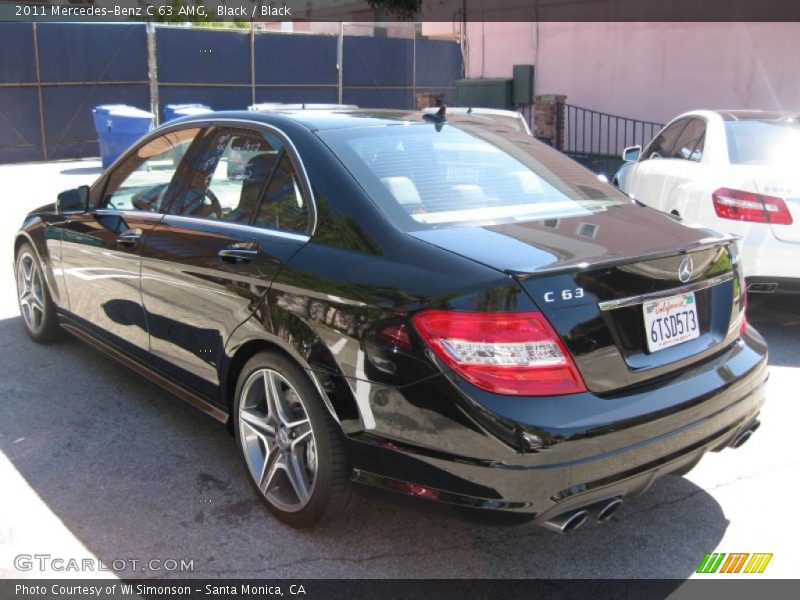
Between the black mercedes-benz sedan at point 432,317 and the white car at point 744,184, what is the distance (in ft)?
A: 6.55

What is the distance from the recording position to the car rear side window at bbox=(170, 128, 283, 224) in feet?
12.5

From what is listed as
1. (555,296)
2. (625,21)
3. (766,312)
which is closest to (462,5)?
(625,21)

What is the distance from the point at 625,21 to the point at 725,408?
14135mm

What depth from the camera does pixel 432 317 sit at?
2807 millimetres

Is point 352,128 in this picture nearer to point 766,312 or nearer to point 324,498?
point 324,498

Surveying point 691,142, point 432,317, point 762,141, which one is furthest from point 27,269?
point 762,141

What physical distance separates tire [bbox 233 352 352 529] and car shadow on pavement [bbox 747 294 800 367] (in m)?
3.54

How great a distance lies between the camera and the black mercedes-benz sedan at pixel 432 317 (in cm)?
276

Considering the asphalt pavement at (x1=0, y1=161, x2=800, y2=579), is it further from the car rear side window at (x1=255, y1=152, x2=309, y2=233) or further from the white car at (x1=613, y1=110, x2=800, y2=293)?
the white car at (x1=613, y1=110, x2=800, y2=293)

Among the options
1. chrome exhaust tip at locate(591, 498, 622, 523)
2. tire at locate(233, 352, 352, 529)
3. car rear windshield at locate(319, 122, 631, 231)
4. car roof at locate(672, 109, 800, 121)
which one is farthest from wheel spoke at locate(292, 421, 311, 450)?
car roof at locate(672, 109, 800, 121)

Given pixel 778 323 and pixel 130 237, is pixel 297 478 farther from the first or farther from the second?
pixel 778 323

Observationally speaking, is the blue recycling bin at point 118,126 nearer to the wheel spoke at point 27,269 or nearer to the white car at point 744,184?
the wheel spoke at point 27,269
